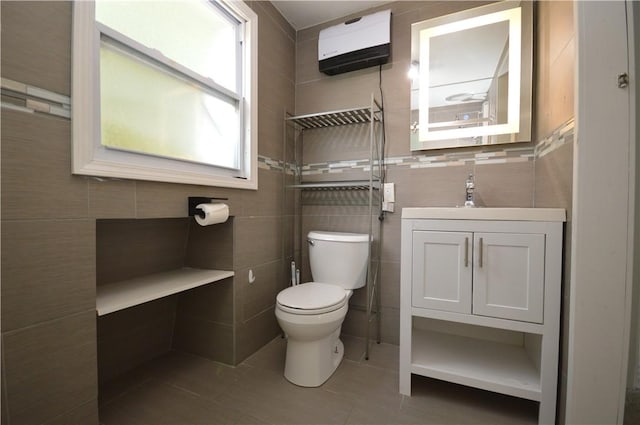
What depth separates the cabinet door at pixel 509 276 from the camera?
3.55 feet

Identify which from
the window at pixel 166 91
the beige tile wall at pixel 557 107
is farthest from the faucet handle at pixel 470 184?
the window at pixel 166 91

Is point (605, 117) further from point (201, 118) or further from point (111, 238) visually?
point (111, 238)

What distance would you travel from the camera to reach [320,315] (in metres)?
1.28

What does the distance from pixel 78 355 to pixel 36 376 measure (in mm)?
103

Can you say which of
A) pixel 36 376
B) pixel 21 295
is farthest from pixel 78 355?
pixel 21 295

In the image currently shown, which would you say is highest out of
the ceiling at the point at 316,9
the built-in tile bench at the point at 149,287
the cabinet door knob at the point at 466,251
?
the ceiling at the point at 316,9

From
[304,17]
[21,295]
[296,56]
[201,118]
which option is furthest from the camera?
[296,56]

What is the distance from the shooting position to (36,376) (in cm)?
79

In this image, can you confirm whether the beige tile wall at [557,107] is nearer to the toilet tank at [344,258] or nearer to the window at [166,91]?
the toilet tank at [344,258]

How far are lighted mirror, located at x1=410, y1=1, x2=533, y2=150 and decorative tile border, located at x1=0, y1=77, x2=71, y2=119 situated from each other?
165cm

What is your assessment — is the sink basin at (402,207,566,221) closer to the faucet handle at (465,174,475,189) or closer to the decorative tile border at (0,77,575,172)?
the decorative tile border at (0,77,575,172)

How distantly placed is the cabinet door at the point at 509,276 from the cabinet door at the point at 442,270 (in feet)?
0.13

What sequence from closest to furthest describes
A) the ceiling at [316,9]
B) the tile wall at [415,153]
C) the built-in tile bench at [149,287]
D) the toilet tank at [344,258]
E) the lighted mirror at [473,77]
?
1. the built-in tile bench at [149,287]
2. the tile wall at [415,153]
3. the lighted mirror at [473,77]
4. the toilet tank at [344,258]
5. the ceiling at [316,9]

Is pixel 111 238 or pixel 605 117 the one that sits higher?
pixel 605 117
